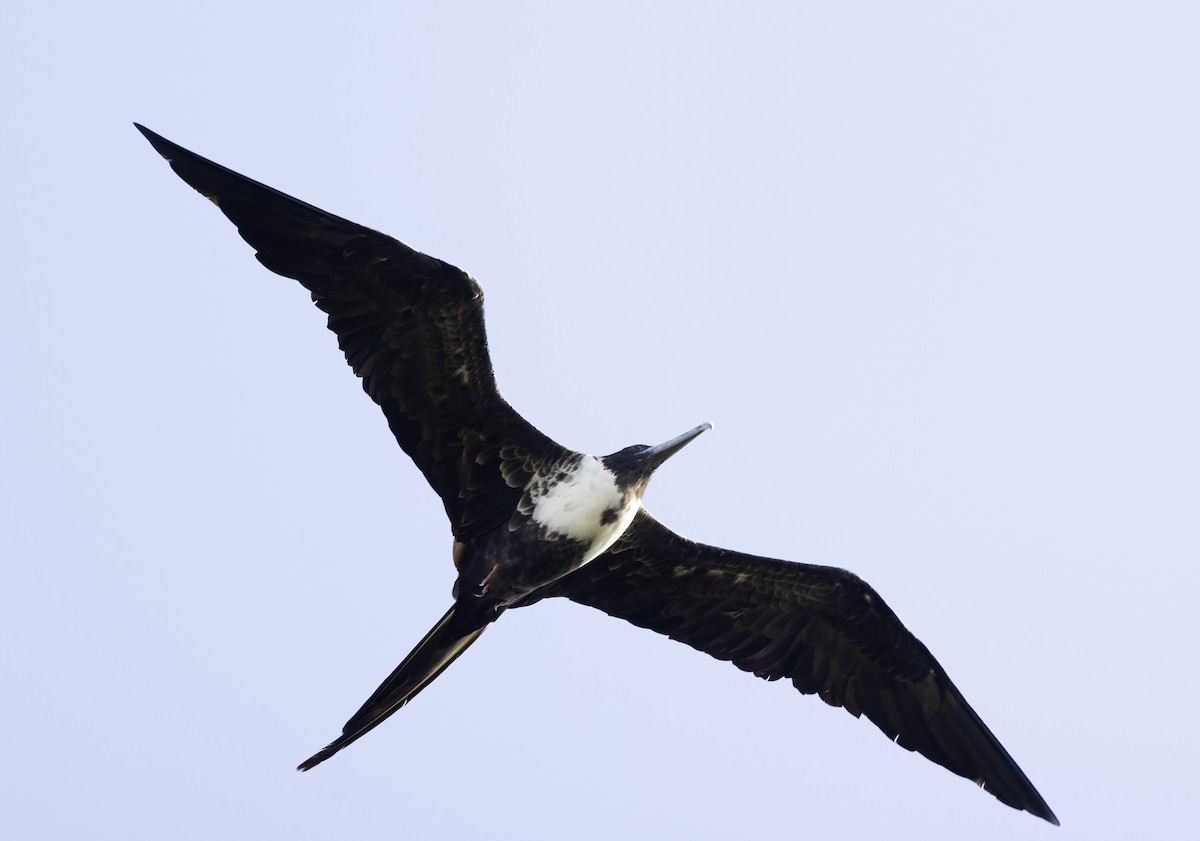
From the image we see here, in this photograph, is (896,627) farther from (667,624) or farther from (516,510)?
(516,510)

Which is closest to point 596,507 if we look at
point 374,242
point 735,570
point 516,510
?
point 516,510

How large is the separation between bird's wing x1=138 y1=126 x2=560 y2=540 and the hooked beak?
52cm

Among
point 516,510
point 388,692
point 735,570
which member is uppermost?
point 735,570

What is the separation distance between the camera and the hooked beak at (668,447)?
893 cm

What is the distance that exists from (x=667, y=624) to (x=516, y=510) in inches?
52.1

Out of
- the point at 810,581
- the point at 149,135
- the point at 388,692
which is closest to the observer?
the point at 149,135

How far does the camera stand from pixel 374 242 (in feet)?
27.5

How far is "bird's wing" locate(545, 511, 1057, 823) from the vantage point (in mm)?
9391

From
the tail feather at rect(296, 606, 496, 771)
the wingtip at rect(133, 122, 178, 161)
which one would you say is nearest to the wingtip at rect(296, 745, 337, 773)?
the tail feather at rect(296, 606, 496, 771)

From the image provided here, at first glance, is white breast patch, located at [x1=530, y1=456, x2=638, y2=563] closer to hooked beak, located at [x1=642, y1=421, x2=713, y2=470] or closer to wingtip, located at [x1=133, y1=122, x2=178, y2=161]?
hooked beak, located at [x1=642, y1=421, x2=713, y2=470]

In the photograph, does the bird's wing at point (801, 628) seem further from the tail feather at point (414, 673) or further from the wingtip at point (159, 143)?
the wingtip at point (159, 143)

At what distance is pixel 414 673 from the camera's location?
8.70 m

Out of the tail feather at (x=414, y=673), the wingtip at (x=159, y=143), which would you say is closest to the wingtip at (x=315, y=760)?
the tail feather at (x=414, y=673)

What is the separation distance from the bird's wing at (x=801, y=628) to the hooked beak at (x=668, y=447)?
0.50 metres
